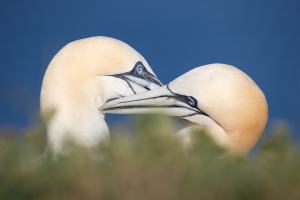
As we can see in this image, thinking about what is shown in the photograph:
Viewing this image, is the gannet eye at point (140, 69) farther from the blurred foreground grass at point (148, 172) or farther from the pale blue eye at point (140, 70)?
the blurred foreground grass at point (148, 172)

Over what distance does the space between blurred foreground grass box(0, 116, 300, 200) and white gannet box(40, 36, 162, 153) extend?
2.57m

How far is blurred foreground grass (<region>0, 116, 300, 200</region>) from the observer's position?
78 centimetres

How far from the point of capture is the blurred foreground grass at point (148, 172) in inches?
30.7

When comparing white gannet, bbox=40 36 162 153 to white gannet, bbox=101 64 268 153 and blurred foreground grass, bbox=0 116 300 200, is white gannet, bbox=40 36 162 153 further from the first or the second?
blurred foreground grass, bbox=0 116 300 200

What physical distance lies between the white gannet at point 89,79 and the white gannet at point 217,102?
0.12m

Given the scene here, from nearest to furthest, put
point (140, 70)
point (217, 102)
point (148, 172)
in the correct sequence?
point (148, 172) < point (217, 102) < point (140, 70)

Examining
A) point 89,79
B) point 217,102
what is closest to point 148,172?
point 217,102

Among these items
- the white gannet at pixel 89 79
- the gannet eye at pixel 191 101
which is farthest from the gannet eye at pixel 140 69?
the gannet eye at pixel 191 101

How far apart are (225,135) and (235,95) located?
0.23m

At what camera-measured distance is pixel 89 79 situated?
368 cm

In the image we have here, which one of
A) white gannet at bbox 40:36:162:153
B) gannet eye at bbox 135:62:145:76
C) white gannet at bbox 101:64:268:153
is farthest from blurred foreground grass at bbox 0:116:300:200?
gannet eye at bbox 135:62:145:76

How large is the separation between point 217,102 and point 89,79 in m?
0.74

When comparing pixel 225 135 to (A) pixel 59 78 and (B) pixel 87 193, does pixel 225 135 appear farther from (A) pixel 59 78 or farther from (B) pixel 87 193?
(B) pixel 87 193

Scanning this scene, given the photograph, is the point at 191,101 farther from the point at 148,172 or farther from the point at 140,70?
the point at 148,172
